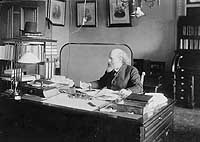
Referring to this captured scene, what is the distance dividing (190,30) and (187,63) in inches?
24.1

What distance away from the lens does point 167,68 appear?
5664 millimetres

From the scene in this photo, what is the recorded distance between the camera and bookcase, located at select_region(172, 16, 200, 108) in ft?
16.1

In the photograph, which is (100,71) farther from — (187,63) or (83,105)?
(83,105)

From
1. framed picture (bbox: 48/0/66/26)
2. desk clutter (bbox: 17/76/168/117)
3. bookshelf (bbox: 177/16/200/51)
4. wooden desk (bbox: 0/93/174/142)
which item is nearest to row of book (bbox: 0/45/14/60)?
desk clutter (bbox: 17/76/168/117)

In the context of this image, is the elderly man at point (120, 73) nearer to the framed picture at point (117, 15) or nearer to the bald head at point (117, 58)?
the bald head at point (117, 58)

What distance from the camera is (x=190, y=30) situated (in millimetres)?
5055

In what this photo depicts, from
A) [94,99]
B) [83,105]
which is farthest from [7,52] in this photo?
[83,105]

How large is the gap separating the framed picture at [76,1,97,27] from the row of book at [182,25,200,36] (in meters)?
2.19

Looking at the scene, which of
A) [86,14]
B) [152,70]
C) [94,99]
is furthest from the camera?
[86,14]

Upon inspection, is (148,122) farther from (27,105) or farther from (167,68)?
(167,68)

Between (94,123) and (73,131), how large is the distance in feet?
0.77

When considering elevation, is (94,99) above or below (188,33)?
below

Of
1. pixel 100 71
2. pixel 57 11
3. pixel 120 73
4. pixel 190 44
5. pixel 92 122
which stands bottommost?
pixel 92 122

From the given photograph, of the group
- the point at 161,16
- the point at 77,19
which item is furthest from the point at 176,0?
the point at 77,19
